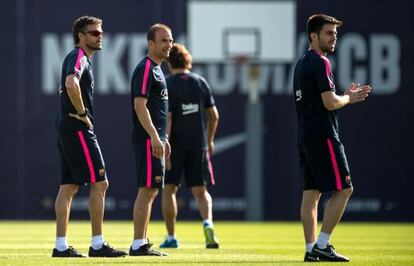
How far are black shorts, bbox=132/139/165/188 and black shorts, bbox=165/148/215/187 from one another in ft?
7.83

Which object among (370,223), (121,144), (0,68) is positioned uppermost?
(0,68)

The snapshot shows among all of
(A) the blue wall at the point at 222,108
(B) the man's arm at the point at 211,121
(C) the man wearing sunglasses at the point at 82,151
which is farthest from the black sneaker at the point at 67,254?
(A) the blue wall at the point at 222,108

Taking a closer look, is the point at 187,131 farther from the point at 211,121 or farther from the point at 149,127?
the point at 149,127

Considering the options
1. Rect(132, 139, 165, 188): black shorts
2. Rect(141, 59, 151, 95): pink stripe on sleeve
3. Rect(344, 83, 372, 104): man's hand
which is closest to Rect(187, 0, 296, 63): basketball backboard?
Rect(141, 59, 151, 95): pink stripe on sleeve

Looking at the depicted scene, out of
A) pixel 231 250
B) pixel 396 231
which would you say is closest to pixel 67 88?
pixel 231 250

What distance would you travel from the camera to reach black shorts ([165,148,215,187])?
42.4ft

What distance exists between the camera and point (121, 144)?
71.4 feet

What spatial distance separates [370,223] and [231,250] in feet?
31.9

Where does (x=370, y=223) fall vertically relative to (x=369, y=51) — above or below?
below

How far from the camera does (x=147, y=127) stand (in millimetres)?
10266

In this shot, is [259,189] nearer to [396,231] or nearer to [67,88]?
[396,231]

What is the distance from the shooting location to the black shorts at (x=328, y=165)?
32.5 feet

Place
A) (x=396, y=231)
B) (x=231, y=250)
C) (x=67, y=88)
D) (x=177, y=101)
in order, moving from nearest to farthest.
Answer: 1. (x=67, y=88)
2. (x=231, y=250)
3. (x=177, y=101)
4. (x=396, y=231)

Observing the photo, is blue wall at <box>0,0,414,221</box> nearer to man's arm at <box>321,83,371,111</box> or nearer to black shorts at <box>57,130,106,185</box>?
black shorts at <box>57,130,106,185</box>
